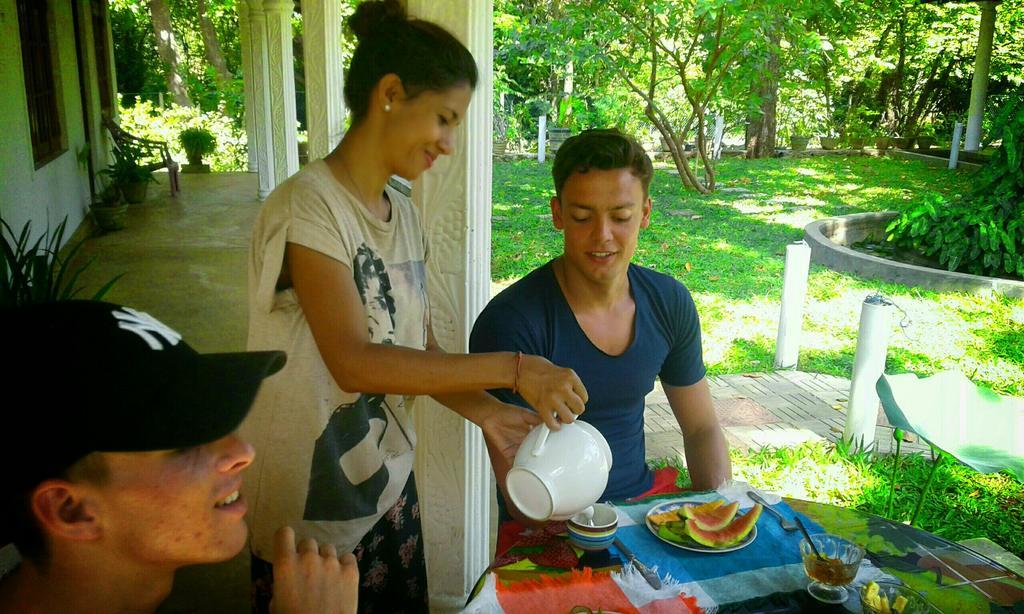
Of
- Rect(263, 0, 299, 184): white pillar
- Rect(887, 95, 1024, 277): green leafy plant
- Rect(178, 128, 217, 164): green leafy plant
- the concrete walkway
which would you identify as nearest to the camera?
the concrete walkway

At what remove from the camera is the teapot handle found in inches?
57.7

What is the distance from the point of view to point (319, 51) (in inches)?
162

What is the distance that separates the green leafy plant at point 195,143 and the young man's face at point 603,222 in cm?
1422

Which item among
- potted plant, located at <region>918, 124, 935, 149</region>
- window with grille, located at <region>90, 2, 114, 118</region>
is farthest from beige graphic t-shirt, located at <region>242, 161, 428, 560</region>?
potted plant, located at <region>918, 124, 935, 149</region>

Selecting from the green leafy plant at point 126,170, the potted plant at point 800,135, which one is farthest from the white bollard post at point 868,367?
the potted plant at point 800,135

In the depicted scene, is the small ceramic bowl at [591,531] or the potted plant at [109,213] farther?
the potted plant at [109,213]

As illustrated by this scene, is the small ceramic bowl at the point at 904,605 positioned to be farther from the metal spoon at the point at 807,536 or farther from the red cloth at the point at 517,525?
the red cloth at the point at 517,525

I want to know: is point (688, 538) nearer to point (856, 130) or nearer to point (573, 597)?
point (573, 597)

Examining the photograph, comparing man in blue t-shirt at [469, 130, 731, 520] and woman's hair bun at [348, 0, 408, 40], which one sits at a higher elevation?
woman's hair bun at [348, 0, 408, 40]

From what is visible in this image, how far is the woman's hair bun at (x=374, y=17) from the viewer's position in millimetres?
1696

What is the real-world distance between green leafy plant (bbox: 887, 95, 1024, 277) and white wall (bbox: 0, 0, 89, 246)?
7.63m

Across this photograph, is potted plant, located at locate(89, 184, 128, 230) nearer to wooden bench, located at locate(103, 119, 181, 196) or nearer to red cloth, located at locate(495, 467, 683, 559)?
wooden bench, located at locate(103, 119, 181, 196)

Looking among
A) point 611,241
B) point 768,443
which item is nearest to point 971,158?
point 768,443

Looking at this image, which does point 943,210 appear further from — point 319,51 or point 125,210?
point 125,210
